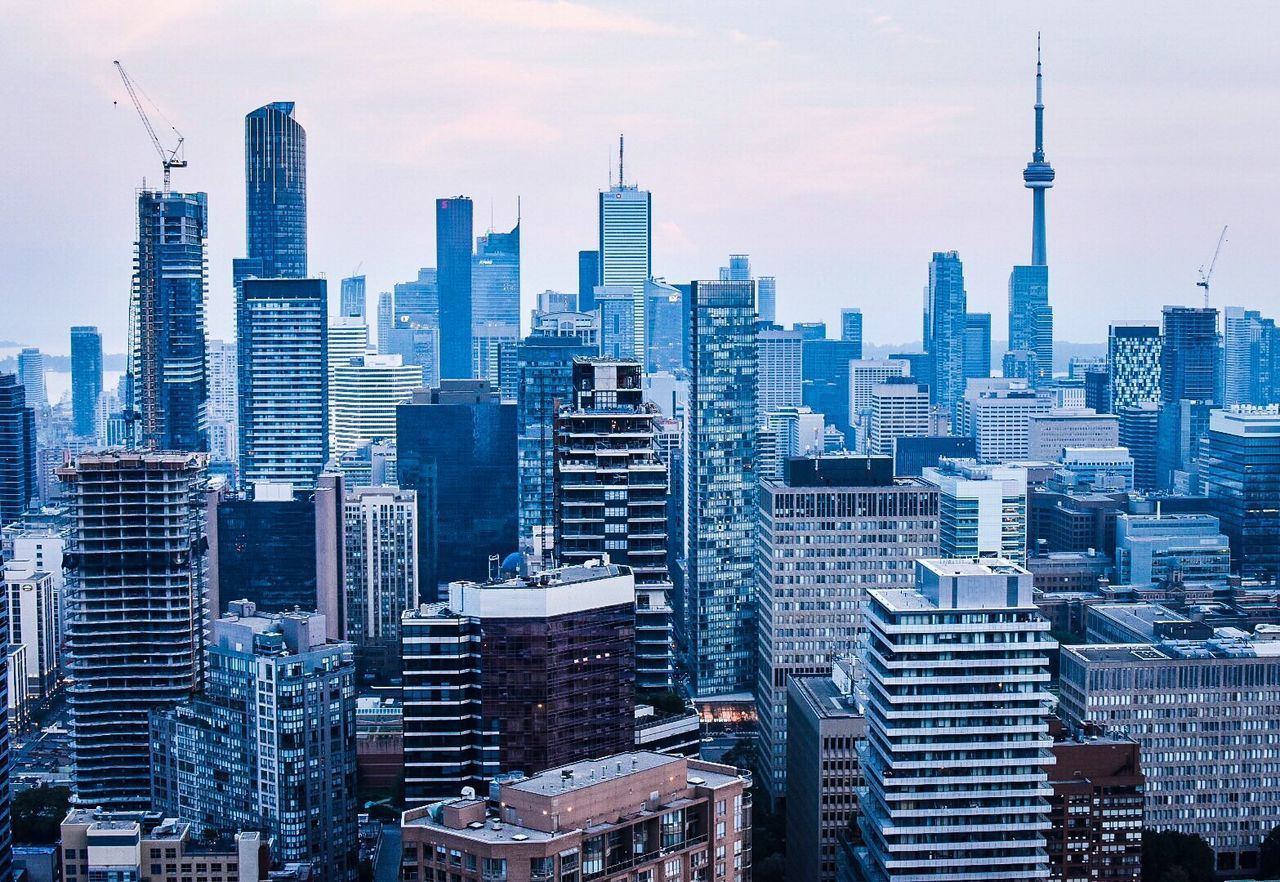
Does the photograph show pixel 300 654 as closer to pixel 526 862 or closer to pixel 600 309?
pixel 526 862

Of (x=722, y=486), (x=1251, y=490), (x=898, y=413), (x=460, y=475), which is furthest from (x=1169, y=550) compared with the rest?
(x=898, y=413)

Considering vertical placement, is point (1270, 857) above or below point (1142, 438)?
below

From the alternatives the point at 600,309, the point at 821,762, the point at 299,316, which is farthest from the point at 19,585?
the point at 600,309

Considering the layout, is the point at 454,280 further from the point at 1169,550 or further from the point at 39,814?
the point at 39,814

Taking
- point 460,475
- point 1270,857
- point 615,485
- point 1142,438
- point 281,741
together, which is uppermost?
point 615,485

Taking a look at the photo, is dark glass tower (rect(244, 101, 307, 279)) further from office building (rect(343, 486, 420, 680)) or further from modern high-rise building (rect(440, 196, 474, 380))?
office building (rect(343, 486, 420, 680))

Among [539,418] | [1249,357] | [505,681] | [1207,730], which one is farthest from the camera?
[1249,357]

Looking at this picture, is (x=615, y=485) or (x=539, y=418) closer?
(x=615, y=485)

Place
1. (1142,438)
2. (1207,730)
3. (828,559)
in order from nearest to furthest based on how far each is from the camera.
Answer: (1207,730)
(828,559)
(1142,438)
